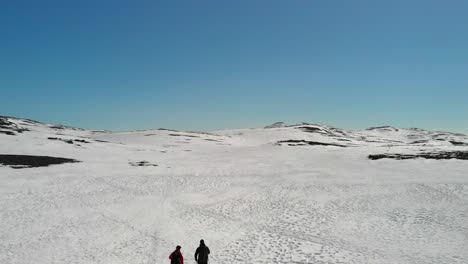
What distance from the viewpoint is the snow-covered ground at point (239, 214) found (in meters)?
17.5

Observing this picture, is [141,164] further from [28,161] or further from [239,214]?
[239,214]

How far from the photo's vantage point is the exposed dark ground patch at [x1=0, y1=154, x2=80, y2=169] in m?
44.0

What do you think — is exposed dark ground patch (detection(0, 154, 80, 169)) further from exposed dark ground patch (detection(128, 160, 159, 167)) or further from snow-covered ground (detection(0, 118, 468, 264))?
exposed dark ground patch (detection(128, 160, 159, 167))

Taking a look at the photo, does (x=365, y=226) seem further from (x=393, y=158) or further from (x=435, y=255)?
(x=393, y=158)

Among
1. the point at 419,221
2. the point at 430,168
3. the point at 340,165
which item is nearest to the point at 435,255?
the point at 419,221

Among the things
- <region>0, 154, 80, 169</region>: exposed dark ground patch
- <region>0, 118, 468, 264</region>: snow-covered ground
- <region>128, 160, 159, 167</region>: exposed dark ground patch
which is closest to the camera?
<region>0, 118, 468, 264</region>: snow-covered ground

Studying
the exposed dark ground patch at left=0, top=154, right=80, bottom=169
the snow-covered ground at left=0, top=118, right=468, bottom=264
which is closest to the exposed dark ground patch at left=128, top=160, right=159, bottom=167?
the snow-covered ground at left=0, top=118, right=468, bottom=264

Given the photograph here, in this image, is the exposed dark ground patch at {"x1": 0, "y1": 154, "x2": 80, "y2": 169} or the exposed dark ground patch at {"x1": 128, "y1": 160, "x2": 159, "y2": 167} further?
the exposed dark ground patch at {"x1": 128, "y1": 160, "x2": 159, "y2": 167}

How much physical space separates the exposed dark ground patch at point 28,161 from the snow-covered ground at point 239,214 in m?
2.42

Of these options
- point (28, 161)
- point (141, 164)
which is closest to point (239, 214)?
point (141, 164)

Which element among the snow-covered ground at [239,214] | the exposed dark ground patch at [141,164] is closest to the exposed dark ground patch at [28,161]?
the snow-covered ground at [239,214]

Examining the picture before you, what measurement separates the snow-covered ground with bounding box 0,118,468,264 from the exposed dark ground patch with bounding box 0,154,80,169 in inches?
95.4

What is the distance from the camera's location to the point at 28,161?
46844 millimetres

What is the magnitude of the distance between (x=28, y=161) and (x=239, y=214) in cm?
3858
